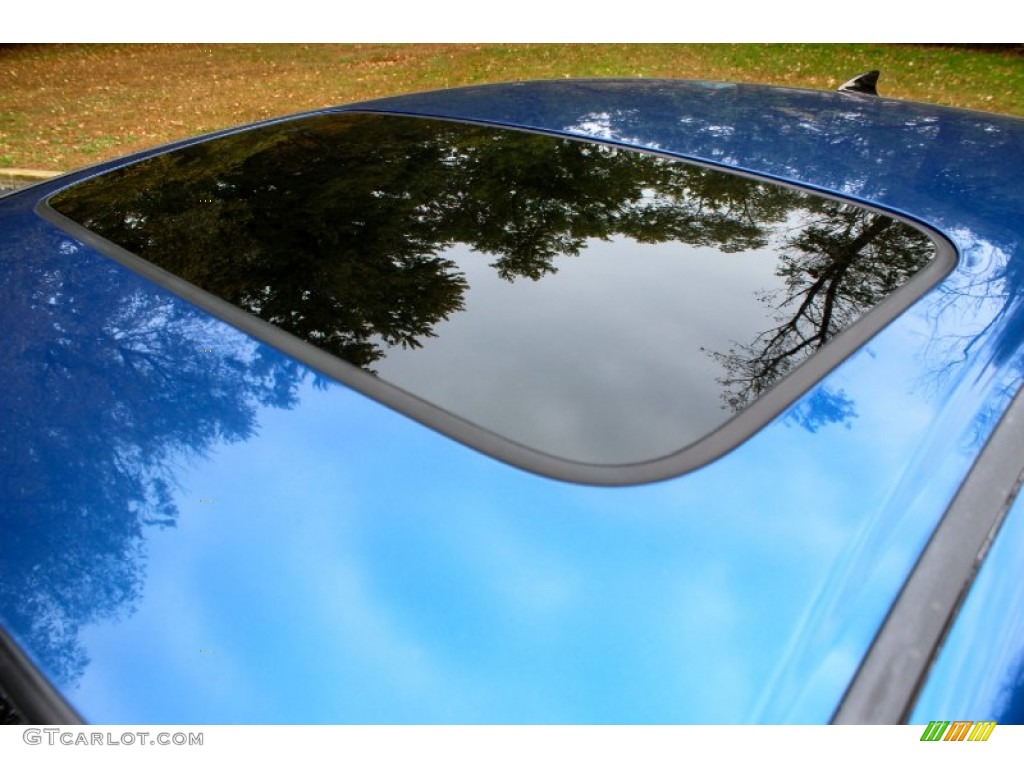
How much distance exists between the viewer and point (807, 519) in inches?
38.9

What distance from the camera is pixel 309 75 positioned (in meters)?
10.5

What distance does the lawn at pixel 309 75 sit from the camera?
26.3 ft

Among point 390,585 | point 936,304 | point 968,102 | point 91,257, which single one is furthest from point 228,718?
point 968,102

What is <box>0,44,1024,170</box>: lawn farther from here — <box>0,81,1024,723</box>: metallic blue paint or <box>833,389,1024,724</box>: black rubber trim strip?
<box>833,389,1024,724</box>: black rubber trim strip

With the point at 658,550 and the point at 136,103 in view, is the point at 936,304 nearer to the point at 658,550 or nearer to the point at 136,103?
the point at 658,550

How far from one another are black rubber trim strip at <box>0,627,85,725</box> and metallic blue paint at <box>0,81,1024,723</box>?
0.02 m

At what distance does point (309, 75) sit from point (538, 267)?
10.5 m

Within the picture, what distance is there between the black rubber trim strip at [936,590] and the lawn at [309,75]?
24.0ft

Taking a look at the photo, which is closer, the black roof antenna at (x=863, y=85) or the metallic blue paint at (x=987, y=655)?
the metallic blue paint at (x=987, y=655)
